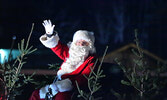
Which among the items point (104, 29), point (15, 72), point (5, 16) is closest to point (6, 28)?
point (5, 16)

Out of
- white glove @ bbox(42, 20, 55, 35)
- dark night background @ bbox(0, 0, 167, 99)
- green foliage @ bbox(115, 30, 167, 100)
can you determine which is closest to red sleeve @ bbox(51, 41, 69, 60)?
white glove @ bbox(42, 20, 55, 35)

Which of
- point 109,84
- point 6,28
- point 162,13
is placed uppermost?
point 162,13

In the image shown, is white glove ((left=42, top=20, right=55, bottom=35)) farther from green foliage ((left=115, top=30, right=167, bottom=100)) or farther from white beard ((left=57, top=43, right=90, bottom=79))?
green foliage ((left=115, top=30, right=167, bottom=100))

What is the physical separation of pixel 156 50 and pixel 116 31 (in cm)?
143

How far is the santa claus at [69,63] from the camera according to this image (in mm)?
2893

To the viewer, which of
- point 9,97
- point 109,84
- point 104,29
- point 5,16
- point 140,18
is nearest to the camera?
point 9,97

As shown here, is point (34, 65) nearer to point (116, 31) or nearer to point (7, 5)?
point (7, 5)

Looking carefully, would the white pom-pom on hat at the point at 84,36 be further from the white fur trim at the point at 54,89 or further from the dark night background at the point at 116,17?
the dark night background at the point at 116,17

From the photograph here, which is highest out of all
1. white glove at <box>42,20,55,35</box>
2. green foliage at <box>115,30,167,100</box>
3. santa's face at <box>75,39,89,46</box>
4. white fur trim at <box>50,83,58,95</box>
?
white glove at <box>42,20,55,35</box>

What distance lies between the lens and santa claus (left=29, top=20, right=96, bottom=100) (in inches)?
114

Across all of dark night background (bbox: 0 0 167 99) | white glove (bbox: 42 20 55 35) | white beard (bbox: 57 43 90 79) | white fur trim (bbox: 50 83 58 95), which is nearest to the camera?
white fur trim (bbox: 50 83 58 95)

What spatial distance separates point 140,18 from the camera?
304 inches

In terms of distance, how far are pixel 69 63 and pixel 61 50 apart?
21 centimetres

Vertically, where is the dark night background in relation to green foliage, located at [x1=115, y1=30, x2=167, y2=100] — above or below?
above
